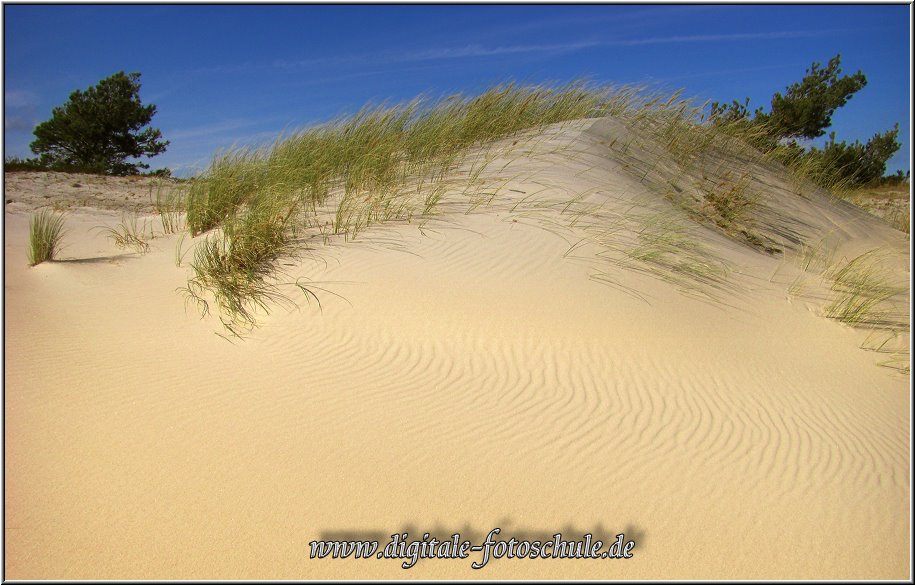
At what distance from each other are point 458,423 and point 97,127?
75.0ft

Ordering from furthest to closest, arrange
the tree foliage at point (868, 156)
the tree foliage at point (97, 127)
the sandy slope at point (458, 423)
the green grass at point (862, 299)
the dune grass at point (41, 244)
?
the tree foliage at point (97, 127)
the tree foliage at point (868, 156)
the dune grass at point (41, 244)
the green grass at point (862, 299)
the sandy slope at point (458, 423)

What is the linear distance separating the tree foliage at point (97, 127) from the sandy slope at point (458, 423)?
18538 millimetres

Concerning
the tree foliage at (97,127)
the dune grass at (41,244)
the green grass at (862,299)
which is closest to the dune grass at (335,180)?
the dune grass at (41,244)

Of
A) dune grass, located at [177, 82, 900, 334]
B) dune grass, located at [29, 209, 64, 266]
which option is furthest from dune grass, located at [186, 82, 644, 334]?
dune grass, located at [29, 209, 64, 266]

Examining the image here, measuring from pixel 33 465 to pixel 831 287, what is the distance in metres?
6.39

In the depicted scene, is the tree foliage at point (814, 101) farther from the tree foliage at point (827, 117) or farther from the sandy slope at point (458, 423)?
the sandy slope at point (458, 423)

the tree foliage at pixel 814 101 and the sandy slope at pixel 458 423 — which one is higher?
the tree foliage at pixel 814 101

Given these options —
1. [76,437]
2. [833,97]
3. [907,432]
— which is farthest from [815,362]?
[833,97]

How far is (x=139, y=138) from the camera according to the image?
22.1m

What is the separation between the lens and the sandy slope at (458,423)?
96.2 inches

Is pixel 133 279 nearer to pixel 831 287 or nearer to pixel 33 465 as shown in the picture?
pixel 33 465

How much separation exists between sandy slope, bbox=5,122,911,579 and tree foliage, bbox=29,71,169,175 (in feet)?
60.8

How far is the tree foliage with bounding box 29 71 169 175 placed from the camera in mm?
20719

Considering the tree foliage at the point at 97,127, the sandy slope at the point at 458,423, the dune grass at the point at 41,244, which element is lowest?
the sandy slope at the point at 458,423
